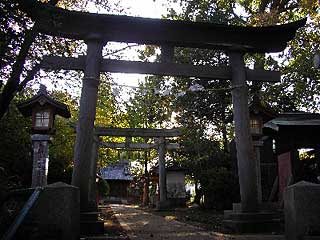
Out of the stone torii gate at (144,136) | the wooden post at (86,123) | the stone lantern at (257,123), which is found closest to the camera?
the wooden post at (86,123)

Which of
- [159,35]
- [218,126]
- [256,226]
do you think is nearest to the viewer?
[256,226]

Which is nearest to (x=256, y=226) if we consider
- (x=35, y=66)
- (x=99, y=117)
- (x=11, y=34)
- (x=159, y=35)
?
(x=159, y=35)

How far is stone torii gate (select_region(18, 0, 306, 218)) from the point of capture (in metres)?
8.77

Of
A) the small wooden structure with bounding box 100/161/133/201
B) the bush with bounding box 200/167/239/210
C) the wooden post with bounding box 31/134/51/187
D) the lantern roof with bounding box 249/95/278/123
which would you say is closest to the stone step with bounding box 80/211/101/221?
the wooden post with bounding box 31/134/51/187

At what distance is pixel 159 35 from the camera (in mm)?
9945

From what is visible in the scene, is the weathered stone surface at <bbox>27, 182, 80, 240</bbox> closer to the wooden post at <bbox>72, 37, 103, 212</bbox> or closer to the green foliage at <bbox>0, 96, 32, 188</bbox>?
the wooden post at <bbox>72, 37, 103, 212</bbox>

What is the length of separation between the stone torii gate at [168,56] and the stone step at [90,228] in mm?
414

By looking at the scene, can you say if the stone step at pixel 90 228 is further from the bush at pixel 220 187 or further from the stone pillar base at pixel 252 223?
the bush at pixel 220 187

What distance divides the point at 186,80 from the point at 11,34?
16.4 metres

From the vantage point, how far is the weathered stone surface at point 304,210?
5.95 m

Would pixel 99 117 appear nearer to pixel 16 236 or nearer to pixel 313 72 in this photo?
pixel 313 72

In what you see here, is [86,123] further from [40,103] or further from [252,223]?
[252,223]

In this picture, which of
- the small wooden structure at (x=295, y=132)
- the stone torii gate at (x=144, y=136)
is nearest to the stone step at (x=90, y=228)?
the small wooden structure at (x=295, y=132)

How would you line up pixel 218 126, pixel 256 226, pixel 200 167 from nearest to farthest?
pixel 256 226
pixel 200 167
pixel 218 126
